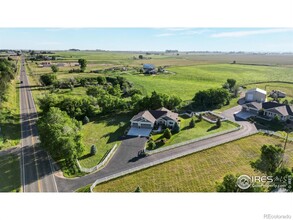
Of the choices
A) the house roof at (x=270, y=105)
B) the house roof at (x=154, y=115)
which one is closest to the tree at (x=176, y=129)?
the house roof at (x=154, y=115)

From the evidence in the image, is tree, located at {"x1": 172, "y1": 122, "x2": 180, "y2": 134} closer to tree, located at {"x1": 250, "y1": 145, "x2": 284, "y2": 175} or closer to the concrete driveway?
the concrete driveway

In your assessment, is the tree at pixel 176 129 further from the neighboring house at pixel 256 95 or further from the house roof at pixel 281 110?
the neighboring house at pixel 256 95

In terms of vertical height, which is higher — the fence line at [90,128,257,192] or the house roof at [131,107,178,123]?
the house roof at [131,107,178,123]

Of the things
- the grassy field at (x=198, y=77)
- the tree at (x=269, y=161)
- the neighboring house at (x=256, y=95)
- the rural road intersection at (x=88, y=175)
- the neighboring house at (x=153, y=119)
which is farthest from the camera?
the grassy field at (x=198, y=77)

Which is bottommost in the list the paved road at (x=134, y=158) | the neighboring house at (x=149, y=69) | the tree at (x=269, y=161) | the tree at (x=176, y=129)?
the paved road at (x=134, y=158)

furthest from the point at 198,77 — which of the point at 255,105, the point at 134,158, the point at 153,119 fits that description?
the point at 134,158

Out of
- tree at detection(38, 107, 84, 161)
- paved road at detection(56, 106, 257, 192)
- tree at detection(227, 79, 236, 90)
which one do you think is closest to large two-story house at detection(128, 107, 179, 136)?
paved road at detection(56, 106, 257, 192)
